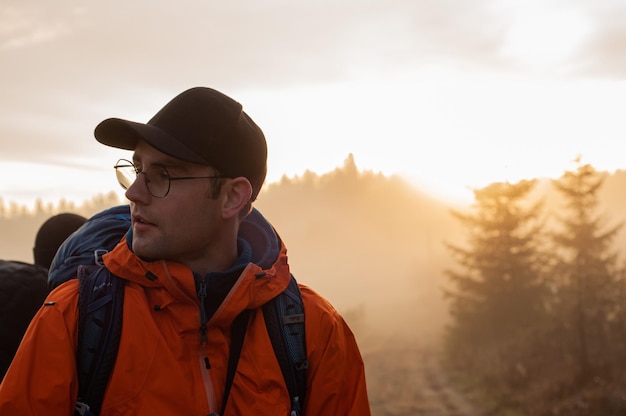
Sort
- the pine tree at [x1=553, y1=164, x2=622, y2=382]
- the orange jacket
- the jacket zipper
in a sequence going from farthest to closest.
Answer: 1. the pine tree at [x1=553, y1=164, x2=622, y2=382]
2. the jacket zipper
3. the orange jacket

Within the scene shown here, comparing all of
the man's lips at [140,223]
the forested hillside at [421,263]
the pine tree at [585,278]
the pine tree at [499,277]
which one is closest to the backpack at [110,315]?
the man's lips at [140,223]

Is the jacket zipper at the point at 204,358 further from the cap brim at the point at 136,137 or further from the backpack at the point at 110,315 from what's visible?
the cap brim at the point at 136,137

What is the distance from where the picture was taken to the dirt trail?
1943cm

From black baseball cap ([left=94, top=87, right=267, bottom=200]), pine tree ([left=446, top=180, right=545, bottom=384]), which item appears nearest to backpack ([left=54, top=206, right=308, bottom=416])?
black baseball cap ([left=94, top=87, right=267, bottom=200])

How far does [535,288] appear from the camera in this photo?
944 inches

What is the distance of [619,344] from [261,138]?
68.6 feet

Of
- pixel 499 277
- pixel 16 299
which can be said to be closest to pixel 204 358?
pixel 16 299

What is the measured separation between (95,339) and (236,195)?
94 centimetres

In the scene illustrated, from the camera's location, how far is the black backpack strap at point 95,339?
7.53 ft

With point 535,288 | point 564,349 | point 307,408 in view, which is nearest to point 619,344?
point 564,349

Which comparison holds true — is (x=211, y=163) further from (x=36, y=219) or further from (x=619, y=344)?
(x=36, y=219)

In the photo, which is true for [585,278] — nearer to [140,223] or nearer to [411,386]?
[411,386]

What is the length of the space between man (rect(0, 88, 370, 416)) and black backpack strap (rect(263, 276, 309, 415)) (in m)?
0.04

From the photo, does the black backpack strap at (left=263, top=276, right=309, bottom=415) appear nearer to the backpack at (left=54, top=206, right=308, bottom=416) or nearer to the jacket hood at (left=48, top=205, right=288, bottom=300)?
the backpack at (left=54, top=206, right=308, bottom=416)
